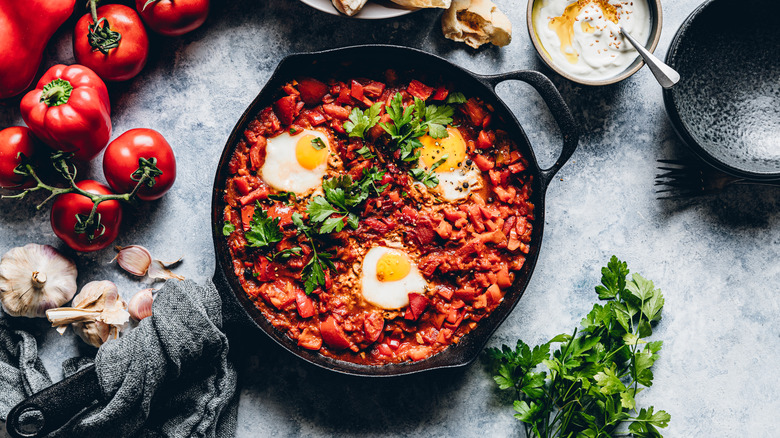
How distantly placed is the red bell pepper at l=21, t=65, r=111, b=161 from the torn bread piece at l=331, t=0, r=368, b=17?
150 cm

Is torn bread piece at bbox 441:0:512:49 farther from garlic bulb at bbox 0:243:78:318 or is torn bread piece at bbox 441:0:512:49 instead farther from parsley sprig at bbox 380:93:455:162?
garlic bulb at bbox 0:243:78:318

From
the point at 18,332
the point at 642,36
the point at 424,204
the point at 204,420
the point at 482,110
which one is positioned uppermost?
the point at 642,36

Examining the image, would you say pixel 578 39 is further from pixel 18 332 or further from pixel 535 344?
pixel 18 332

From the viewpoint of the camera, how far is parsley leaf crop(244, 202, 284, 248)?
3.66 metres

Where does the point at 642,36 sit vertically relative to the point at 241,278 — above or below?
above

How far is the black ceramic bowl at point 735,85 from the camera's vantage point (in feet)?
12.6

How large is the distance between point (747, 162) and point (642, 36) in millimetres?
1030

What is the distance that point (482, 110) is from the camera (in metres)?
3.85

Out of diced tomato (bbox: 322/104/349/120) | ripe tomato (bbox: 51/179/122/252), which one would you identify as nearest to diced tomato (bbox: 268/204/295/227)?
diced tomato (bbox: 322/104/349/120)

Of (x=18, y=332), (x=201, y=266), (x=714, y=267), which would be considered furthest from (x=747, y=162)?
(x=18, y=332)

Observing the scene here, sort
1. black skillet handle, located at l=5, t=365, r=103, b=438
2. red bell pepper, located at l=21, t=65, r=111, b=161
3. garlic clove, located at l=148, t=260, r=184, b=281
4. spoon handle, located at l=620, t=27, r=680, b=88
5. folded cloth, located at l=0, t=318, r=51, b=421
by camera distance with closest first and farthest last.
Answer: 1. black skillet handle, located at l=5, t=365, r=103, b=438
2. red bell pepper, located at l=21, t=65, r=111, b=161
3. spoon handle, located at l=620, t=27, r=680, b=88
4. folded cloth, located at l=0, t=318, r=51, b=421
5. garlic clove, located at l=148, t=260, r=184, b=281

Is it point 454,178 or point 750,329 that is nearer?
point 454,178

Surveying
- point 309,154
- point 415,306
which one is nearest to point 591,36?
point 309,154

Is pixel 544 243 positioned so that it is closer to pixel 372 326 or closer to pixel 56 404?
pixel 372 326
